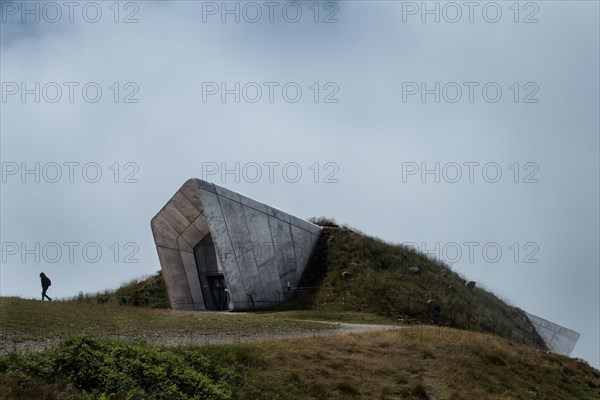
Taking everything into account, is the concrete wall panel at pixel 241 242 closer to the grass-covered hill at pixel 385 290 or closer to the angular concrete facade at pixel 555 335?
the grass-covered hill at pixel 385 290

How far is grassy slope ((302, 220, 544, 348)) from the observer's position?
30.0m

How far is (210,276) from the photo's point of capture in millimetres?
34094

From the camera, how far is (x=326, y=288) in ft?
107

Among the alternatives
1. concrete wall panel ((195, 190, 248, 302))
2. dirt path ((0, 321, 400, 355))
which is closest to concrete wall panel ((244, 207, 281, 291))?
concrete wall panel ((195, 190, 248, 302))

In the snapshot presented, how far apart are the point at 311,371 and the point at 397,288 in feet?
61.0

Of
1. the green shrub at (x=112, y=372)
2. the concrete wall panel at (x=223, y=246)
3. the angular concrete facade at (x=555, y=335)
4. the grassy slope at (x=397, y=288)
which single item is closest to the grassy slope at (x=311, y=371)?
the green shrub at (x=112, y=372)

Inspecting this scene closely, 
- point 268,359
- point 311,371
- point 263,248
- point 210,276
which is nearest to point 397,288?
point 263,248

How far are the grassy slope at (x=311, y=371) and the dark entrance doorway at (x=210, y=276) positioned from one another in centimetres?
1567

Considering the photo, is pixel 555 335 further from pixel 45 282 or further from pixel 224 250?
pixel 45 282

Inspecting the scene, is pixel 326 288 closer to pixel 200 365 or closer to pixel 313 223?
pixel 313 223

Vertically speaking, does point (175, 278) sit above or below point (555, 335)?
above

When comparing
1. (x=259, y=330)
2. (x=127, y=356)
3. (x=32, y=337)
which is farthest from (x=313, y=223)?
(x=127, y=356)

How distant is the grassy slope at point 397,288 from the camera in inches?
1180

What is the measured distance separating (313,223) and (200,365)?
90.2 feet
